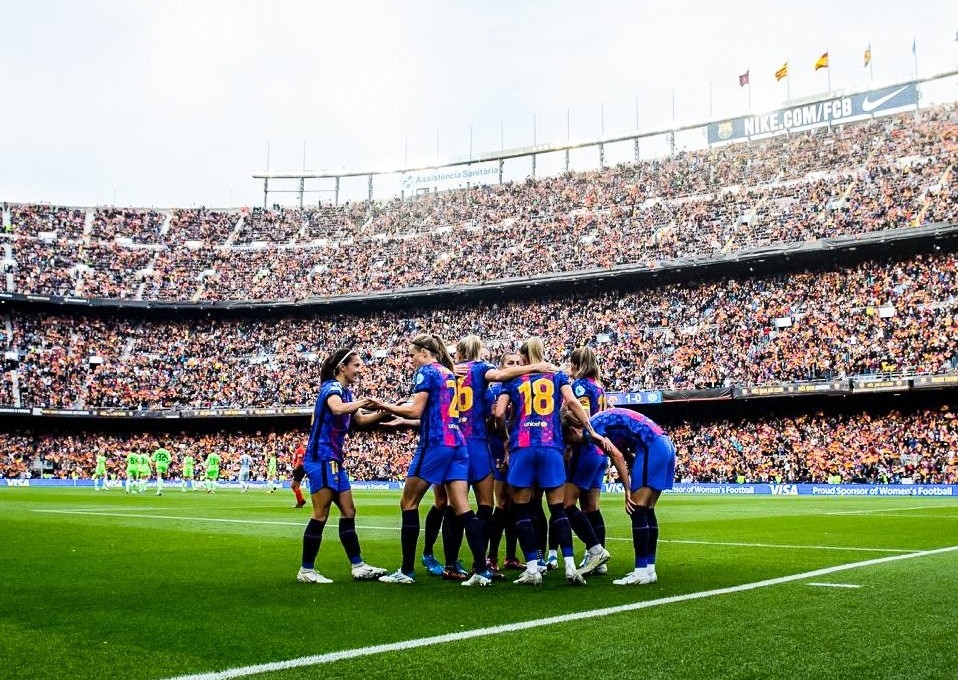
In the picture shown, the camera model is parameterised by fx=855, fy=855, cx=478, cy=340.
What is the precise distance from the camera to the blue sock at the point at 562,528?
809 centimetres

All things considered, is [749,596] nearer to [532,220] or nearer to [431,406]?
[431,406]

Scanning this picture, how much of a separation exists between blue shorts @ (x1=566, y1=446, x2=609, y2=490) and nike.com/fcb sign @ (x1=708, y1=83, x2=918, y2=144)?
4986 cm

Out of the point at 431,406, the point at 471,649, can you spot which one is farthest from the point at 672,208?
the point at 471,649

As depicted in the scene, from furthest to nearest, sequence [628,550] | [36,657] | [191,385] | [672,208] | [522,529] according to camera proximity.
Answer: [191,385] → [672,208] → [628,550] → [522,529] → [36,657]

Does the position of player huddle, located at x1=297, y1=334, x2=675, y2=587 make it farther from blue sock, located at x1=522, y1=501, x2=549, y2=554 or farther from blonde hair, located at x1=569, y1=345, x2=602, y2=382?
blue sock, located at x1=522, y1=501, x2=549, y2=554

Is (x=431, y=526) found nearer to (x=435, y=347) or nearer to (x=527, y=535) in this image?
(x=527, y=535)

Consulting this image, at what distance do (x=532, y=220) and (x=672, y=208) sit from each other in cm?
956

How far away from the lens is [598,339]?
153 feet

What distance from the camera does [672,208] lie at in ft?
168

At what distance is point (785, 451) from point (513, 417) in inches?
1302

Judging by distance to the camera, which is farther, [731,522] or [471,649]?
[731,522]

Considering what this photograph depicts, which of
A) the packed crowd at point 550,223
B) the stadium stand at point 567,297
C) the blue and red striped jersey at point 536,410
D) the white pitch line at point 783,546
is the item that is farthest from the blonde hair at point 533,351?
the packed crowd at point 550,223

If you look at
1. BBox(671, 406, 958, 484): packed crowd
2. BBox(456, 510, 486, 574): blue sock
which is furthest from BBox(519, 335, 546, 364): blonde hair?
BBox(671, 406, 958, 484): packed crowd

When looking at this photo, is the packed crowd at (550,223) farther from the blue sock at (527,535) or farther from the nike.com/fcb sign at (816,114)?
the blue sock at (527,535)
